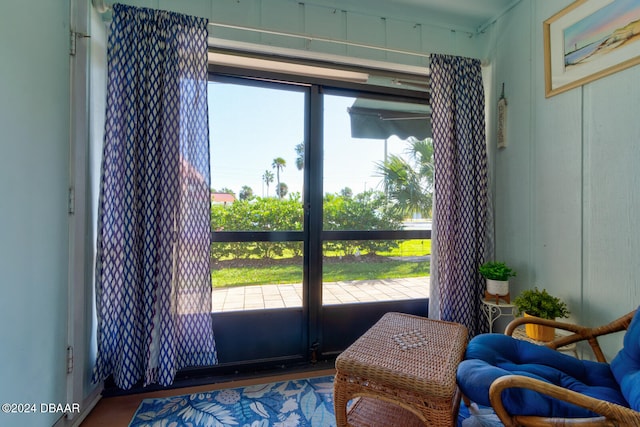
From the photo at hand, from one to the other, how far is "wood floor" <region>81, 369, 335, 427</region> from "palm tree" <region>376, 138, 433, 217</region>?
4.60 feet

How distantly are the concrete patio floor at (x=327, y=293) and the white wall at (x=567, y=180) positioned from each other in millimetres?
767

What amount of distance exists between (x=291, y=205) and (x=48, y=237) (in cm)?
133

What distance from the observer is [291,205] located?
2098 millimetres

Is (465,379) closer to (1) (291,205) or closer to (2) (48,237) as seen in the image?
(1) (291,205)

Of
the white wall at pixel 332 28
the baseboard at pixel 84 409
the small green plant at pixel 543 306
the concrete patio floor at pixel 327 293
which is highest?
the white wall at pixel 332 28

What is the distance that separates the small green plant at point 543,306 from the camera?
5.27 feet

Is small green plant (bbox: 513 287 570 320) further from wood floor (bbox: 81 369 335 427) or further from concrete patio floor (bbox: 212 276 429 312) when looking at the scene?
wood floor (bbox: 81 369 335 427)

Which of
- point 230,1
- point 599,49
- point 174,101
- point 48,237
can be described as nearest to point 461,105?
point 599,49

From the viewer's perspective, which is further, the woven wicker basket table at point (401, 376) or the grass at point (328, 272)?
the grass at point (328, 272)

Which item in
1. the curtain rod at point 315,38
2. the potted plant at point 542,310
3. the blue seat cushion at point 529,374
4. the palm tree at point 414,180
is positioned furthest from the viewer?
the palm tree at point 414,180

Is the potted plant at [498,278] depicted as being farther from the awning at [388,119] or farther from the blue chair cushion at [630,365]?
the awning at [388,119]

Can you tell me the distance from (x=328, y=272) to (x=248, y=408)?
1.00 meters

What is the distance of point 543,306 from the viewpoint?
5.32 feet

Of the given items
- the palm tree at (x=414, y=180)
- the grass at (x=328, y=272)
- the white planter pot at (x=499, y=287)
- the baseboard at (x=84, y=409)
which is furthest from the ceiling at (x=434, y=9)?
the baseboard at (x=84, y=409)
